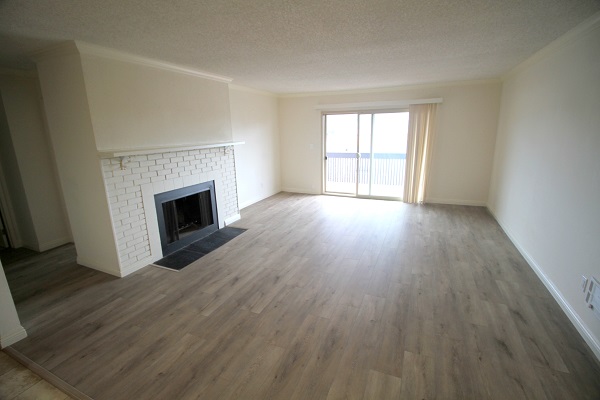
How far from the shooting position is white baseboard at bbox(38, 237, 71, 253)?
3.86m

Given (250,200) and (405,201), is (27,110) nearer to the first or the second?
(250,200)

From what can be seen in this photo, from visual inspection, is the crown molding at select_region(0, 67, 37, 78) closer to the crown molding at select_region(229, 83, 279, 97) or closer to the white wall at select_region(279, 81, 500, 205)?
the crown molding at select_region(229, 83, 279, 97)

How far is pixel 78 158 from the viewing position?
9.73ft

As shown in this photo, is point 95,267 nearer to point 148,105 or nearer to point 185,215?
point 185,215

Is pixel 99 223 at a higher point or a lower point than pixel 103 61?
lower

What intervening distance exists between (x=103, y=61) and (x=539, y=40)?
4.43 meters

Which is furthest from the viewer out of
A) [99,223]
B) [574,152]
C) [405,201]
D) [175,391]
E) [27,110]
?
[405,201]

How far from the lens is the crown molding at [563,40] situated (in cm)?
222

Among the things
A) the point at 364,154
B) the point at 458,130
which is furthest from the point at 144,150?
the point at 458,130

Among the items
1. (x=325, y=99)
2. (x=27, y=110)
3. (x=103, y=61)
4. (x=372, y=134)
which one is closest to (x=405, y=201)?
(x=372, y=134)

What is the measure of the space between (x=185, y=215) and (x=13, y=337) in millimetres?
2186

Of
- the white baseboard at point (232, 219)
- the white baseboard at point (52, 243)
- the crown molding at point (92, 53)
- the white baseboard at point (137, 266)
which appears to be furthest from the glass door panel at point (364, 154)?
the white baseboard at point (52, 243)

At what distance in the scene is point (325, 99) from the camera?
20.4 feet

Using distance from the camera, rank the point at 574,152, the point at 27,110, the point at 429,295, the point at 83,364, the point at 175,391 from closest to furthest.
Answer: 1. the point at 175,391
2. the point at 83,364
3. the point at 574,152
4. the point at 429,295
5. the point at 27,110
